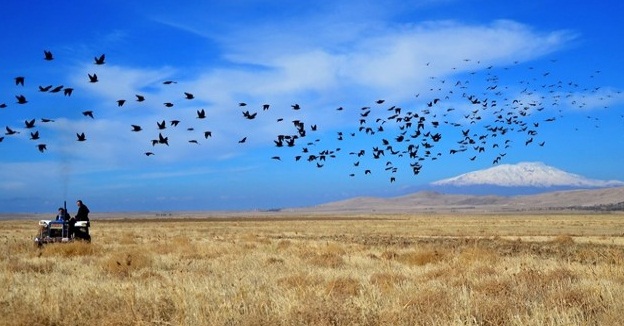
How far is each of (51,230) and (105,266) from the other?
945 cm

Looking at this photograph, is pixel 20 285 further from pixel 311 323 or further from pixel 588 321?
pixel 588 321

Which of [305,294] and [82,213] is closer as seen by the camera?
[305,294]

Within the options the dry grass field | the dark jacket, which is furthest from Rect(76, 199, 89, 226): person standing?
the dry grass field

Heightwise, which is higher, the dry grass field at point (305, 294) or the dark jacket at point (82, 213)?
the dark jacket at point (82, 213)

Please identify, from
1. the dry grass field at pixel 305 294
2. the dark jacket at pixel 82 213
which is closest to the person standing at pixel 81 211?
the dark jacket at pixel 82 213

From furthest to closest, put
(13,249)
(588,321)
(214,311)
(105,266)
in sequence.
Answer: (13,249) → (105,266) → (214,311) → (588,321)

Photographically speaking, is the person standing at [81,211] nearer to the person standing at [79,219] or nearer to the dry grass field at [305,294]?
the person standing at [79,219]

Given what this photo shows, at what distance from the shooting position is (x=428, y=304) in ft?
32.3

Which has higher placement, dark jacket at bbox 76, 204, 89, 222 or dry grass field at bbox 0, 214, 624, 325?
dark jacket at bbox 76, 204, 89, 222

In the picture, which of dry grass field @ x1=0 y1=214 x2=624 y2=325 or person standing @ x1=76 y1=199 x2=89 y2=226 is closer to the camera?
dry grass field @ x1=0 y1=214 x2=624 y2=325

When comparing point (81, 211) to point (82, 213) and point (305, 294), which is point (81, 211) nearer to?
point (82, 213)

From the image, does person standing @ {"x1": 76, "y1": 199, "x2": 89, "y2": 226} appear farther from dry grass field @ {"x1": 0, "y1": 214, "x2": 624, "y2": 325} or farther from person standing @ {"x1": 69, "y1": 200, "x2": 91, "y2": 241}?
dry grass field @ {"x1": 0, "y1": 214, "x2": 624, "y2": 325}

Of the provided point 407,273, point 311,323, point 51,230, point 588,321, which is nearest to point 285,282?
point 407,273

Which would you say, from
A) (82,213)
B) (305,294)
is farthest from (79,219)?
(305,294)
